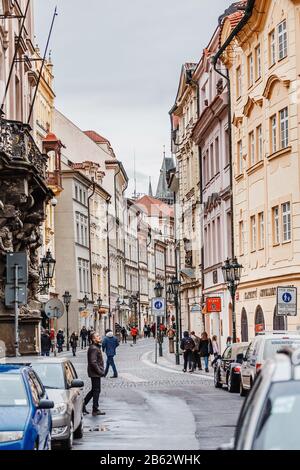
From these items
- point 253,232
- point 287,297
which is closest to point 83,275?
point 253,232

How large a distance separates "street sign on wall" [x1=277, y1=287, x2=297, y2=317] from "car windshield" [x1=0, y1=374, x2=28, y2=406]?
17.5 m

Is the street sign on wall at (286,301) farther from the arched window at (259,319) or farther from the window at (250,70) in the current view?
the window at (250,70)

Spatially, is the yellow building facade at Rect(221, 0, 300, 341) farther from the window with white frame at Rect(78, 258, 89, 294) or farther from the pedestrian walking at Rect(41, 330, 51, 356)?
the window with white frame at Rect(78, 258, 89, 294)

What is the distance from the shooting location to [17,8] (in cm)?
3919

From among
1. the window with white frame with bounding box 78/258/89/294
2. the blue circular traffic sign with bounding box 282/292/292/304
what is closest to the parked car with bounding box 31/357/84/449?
the blue circular traffic sign with bounding box 282/292/292/304

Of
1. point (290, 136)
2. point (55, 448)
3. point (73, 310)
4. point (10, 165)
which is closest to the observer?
point (55, 448)

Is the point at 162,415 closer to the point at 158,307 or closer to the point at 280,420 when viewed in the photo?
the point at 280,420

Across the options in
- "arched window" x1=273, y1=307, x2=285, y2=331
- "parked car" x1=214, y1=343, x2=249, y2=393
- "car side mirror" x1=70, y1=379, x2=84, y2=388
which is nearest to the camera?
"car side mirror" x1=70, y1=379, x2=84, y2=388

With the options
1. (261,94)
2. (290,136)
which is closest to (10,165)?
(290,136)

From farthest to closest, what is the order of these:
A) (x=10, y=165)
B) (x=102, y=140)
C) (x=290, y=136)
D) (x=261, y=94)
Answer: (x=102, y=140) < (x=261, y=94) < (x=290, y=136) < (x=10, y=165)

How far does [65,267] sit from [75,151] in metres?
17.9

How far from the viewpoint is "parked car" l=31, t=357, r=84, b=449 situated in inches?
642

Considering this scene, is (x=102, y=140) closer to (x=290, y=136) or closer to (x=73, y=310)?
(x=73, y=310)

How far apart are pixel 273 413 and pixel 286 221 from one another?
1249 inches
